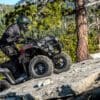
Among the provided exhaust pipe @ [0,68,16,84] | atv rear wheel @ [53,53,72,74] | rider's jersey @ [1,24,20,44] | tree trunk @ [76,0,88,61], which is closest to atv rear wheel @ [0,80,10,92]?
exhaust pipe @ [0,68,16,84]

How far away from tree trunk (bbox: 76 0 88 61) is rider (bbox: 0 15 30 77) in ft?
12.8

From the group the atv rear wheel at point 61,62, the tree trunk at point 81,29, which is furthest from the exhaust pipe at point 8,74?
the tree trunk at point 81,29

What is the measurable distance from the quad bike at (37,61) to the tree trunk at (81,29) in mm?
3508

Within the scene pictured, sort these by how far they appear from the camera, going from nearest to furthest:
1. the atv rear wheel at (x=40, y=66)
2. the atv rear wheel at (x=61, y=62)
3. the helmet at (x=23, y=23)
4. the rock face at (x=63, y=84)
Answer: the rock face at (x=63, y=84), the atv rear wheel at (x=40, y=66), the helmet at (x=23, y=23), the atv rear wheel at (x=61, y=62)

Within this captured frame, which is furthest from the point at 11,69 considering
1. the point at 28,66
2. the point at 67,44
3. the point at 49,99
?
the point at 67,44

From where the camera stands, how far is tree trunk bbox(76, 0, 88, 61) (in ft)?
55.4

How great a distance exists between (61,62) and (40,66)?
2.05 ft

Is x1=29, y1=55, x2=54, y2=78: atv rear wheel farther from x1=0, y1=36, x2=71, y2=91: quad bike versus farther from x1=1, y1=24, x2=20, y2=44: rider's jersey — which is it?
x1=1, y1=24, x2=20, y2=44: rider's jersey

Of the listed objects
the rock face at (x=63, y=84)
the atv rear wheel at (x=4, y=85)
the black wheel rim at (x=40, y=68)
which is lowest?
the atv rear wheel at (x=4, y=85)

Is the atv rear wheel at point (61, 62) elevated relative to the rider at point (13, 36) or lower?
lower

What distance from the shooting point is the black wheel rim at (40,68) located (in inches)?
522

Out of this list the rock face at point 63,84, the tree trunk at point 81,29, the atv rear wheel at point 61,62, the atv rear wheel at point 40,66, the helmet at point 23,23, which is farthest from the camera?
the tree trunk at point 81,29

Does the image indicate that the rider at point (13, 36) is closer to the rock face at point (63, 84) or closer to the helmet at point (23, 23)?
the helmet at point (23, 23)

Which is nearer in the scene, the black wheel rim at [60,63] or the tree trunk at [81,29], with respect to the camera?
the black wheel rim at [60,63]
